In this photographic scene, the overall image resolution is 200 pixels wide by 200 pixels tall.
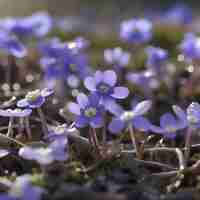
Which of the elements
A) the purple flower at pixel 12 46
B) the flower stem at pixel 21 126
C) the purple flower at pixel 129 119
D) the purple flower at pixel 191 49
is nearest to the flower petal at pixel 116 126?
the purple flower at pixel 129 119

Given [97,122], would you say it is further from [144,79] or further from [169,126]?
[144,79]

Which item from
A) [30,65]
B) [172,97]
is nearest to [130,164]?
[172,97]

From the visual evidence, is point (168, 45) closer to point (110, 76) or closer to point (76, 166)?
point (110, 76)

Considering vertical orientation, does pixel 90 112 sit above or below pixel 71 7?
above

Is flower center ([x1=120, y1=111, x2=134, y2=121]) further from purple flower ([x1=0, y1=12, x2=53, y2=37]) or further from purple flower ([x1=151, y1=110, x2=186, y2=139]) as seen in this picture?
purple flower ([x1=0, y1=12, x2=53, y2=37])

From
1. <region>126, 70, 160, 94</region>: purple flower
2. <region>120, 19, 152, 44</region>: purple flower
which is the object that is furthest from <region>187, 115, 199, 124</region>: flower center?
<region>120, 19, 152, 44</region>: purple flower

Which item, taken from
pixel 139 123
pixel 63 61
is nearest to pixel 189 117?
pixel 139 123
